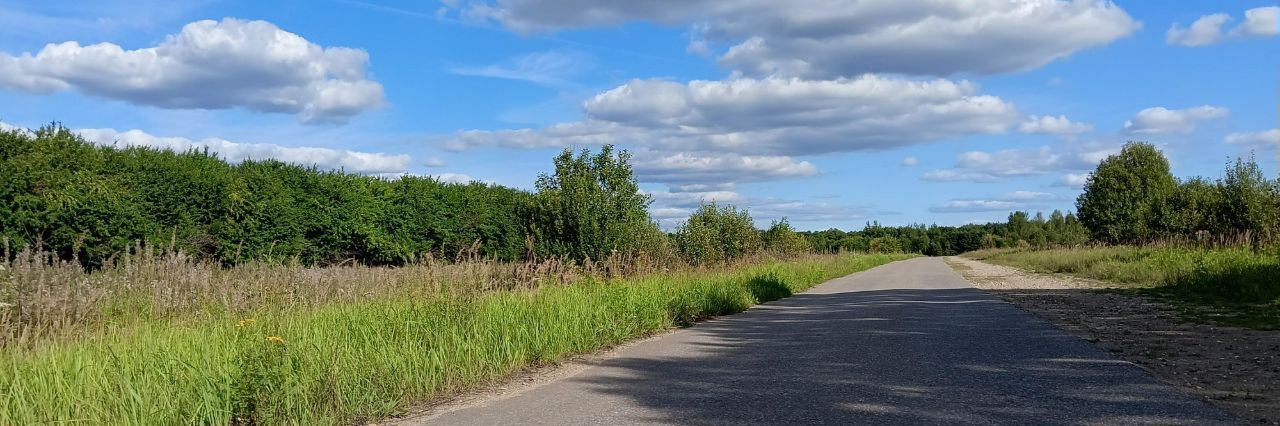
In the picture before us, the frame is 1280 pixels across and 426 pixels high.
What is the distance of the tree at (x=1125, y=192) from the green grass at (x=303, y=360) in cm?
4041

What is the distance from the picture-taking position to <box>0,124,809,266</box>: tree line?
14.4 metres

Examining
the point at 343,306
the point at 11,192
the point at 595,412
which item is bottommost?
the point at 595,412

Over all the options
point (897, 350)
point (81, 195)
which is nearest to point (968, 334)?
point (897, 350)

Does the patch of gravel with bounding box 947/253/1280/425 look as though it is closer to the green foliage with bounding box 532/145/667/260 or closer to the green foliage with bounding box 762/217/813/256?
the green foliage with bounding box 532/145/667/260

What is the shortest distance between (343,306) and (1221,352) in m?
9.49

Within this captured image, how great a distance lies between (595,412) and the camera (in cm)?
567

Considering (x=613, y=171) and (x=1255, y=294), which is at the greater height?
(x=613, y=171)

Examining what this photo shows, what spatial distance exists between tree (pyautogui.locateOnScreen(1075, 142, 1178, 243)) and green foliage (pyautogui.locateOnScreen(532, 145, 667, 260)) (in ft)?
110

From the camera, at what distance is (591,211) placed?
16781 mm

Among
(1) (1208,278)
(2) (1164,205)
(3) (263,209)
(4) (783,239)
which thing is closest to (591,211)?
(3) (263,209)

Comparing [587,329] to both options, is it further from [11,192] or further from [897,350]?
[11,192]

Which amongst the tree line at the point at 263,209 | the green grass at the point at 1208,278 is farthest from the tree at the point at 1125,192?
the tree line at the point at 263,209

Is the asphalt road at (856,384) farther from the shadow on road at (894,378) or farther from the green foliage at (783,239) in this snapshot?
the green foliage at (783,239)

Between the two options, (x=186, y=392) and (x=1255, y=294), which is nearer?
(x=186, y=392)
